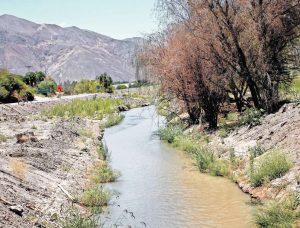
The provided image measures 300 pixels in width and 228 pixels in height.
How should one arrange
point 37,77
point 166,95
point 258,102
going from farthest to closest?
point 37,77 → point 166,95 → point 258,102

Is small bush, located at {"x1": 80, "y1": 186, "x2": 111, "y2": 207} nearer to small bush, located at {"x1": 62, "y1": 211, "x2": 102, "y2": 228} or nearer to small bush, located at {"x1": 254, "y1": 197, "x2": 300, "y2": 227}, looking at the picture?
small bush, located at {"x1": 62, "y1": 211, "x2": 102, "y2": 228}

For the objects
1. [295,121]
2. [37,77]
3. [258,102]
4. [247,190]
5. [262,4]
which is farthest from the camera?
[37,77]

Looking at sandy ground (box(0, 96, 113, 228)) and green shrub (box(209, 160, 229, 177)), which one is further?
green shrub (box(209, 160, 229, 177))

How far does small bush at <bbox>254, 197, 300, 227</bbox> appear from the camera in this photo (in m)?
12.6

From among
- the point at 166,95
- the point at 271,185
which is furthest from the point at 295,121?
the point at 166,95

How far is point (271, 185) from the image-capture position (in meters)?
16.0

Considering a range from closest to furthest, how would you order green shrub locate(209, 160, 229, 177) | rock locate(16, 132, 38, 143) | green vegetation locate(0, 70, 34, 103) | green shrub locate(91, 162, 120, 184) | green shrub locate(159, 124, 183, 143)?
green shrub locate(91, 162, 120, 184) → green shrub locate(209, 160, 229, 177) → rock locate(16, 132, 38, 143) → green shrub locate(159, 124, 183, 143) → green vegetation locate(0, 70, 34, 103)

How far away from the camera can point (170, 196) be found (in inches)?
701

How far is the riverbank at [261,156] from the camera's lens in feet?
48.0

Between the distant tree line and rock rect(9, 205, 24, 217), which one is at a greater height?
the distant tree line

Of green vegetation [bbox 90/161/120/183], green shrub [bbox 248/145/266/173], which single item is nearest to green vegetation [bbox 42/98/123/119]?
green vegetation [bbox 90/161/120/183]

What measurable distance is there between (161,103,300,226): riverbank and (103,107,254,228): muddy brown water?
0.60 meters

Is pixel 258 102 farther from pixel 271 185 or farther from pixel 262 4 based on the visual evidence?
pixel 271 185

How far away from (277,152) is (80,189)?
711 centimetres
